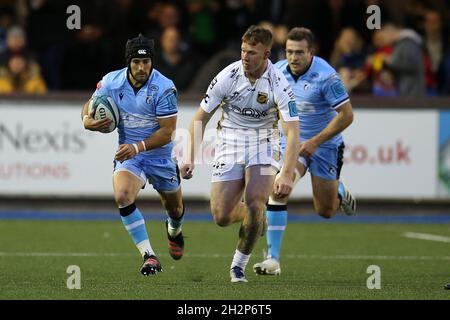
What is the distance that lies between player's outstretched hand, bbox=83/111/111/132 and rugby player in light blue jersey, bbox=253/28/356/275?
187 cm

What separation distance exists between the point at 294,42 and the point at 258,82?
130 cm

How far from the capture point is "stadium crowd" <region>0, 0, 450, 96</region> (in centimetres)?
1872

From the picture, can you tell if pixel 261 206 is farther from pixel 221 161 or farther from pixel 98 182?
pixel 98 182

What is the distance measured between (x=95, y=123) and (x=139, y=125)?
61 centimetres

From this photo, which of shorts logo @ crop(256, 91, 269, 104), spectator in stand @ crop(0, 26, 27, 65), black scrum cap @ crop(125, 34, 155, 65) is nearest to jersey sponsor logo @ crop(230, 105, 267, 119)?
shorts logo @ crop(256, 91, 269, 104)

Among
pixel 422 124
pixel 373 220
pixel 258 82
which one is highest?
pixel 258 82

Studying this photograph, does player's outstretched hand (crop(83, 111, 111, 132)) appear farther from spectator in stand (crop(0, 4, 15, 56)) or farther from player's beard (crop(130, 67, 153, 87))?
spectator in stand (crop(0, 4, 15, 56))

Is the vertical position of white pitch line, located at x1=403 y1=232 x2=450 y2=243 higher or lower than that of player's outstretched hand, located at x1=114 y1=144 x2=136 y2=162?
lower

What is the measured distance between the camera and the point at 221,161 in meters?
10.9

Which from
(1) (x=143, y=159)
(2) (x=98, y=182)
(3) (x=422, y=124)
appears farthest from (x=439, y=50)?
(1) (x=143, y=159)

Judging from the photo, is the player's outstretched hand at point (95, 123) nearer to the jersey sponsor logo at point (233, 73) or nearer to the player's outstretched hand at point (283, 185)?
the jersey sponsor logo at point (233, 73)

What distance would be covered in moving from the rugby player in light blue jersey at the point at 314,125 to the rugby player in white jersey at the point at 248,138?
0.69 metres

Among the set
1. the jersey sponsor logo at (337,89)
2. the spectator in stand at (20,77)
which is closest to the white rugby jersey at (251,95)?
the jersey sponsor logo at (337,89)
